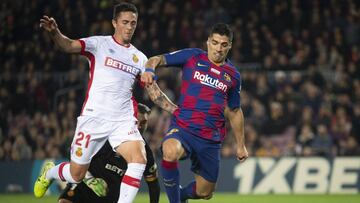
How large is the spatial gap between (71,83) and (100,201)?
9.84m

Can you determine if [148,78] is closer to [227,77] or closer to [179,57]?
[179,57]

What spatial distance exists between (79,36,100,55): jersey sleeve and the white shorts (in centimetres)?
74

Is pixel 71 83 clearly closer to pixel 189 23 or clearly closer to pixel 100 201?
pixel 189 23

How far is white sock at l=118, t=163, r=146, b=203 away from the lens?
8.06 metres

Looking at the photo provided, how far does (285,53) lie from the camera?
1866cm

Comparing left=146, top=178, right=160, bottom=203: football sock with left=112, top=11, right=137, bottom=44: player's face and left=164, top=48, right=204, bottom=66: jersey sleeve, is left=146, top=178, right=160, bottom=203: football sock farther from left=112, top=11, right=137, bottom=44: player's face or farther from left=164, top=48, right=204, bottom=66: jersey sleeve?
left=112, top=11, right=137, bottom=44: player's face

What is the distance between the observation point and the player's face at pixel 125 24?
8766mm

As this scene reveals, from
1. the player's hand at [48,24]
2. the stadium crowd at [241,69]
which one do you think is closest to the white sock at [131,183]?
the player's hand at [48,24]

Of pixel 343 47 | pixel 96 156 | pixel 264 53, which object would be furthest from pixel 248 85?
pixel 96 156

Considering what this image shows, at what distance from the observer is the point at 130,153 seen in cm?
838

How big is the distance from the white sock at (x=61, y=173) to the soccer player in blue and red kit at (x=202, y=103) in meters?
1.06

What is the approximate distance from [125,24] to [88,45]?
1.55ft

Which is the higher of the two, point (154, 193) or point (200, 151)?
point (200, 151)

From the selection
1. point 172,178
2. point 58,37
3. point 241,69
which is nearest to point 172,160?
point 172,178
